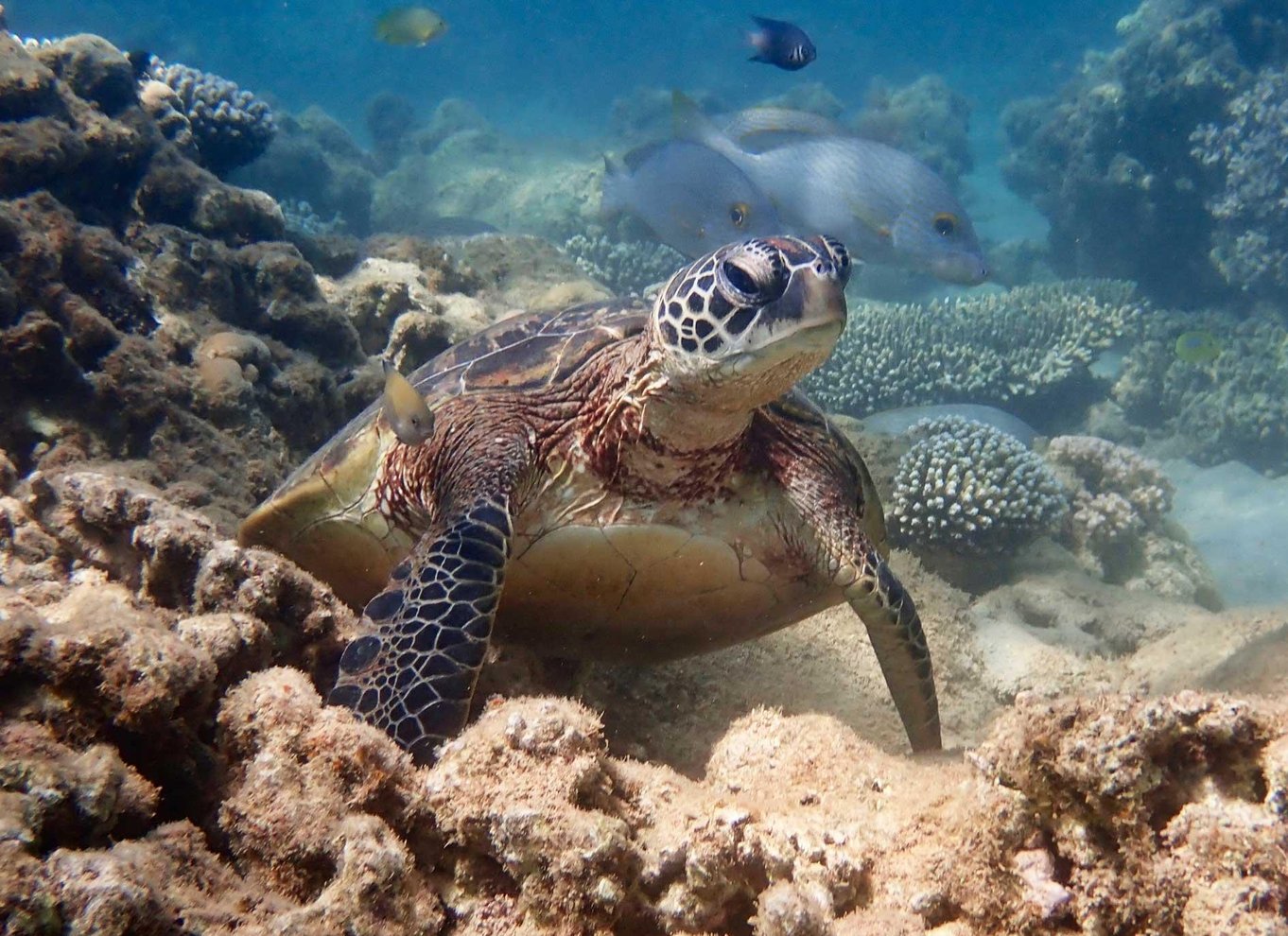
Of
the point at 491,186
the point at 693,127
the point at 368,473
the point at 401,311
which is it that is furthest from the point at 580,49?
the point at 368,473

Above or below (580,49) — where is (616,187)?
below

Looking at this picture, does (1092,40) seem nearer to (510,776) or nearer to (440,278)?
(440,278)

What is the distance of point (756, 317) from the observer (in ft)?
8.02

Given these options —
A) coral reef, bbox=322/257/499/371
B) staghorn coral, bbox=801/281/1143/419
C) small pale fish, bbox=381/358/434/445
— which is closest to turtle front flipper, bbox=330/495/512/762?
small pale fish, bbox=381/358/434/445

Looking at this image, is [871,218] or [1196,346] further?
[1196,346]

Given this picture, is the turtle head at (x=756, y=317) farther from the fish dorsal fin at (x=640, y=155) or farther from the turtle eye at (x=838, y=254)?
the fish dorsal fin at (x=640, y=155)

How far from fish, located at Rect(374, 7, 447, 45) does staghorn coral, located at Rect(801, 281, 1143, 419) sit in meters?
8.51

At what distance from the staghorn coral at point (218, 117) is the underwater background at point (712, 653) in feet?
0.17

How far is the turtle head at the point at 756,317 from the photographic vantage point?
238 cm

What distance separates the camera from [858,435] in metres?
6.18

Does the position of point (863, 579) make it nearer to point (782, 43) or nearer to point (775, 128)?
point (782, 43)

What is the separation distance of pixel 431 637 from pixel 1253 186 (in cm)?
1551

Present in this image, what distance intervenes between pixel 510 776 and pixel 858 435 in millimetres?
5205

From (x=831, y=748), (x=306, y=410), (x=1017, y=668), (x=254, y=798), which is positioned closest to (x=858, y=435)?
(x=1017, y=668)
